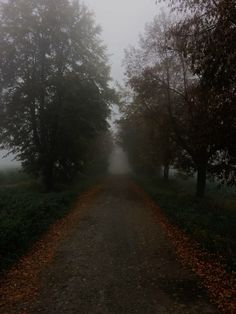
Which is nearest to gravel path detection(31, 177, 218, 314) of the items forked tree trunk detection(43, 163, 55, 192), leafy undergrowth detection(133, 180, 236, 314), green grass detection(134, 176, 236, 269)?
leafy undergrowth detection(133, 180, 236, 314)

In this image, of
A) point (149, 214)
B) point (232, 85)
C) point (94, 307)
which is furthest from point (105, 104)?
point (94, 307)

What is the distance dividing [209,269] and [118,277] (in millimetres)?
2483

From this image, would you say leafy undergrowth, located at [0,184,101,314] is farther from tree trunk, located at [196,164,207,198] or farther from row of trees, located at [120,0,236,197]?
tree trunk, located at [196,164,207,198]

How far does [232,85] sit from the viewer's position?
1033 cm

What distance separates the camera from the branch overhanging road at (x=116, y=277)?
7.07 m

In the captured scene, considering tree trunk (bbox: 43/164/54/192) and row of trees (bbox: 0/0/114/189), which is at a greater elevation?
row of trees (bbox: 0/0/114/189)

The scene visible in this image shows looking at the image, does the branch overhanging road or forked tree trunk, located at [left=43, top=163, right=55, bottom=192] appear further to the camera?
forked tree trunk, located at [left=43, top=163, right=55, bottom=192]

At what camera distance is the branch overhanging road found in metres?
7.07

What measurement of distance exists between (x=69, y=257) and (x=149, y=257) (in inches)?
96.4

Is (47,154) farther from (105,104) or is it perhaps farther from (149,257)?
(149,257)

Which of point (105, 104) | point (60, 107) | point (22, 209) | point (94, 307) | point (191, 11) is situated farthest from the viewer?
point (105, 104)

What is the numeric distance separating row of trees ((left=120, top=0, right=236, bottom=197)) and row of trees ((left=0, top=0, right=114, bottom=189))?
12.6 ft

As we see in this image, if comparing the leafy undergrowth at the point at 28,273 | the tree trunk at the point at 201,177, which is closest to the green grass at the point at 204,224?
the tree trunk at the point at 201,177

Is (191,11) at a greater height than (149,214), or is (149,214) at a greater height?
(191,11)
